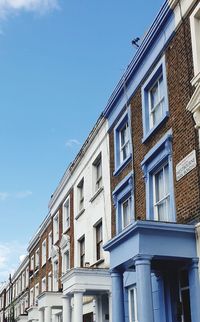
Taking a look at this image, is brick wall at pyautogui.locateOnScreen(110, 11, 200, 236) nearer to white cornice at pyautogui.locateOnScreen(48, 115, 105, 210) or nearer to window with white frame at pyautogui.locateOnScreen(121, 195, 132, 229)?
window with white frame at pyautogui.locateOnScreen(121, 195, 132, 229)

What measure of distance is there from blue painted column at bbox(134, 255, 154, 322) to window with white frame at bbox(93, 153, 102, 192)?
1000 cm

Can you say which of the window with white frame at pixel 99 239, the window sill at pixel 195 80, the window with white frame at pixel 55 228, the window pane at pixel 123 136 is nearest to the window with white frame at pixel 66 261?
the window with white frame at pixel 55 228

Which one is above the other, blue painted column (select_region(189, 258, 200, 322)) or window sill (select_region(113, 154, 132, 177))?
window sill (select_region(113, 154, 132, 177))

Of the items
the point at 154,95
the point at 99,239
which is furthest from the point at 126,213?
the point at 154,95

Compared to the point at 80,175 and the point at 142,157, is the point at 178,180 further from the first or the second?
the point at 80,175

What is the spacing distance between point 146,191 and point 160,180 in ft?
1.98

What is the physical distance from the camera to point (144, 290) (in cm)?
1173

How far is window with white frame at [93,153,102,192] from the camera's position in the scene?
873 inches

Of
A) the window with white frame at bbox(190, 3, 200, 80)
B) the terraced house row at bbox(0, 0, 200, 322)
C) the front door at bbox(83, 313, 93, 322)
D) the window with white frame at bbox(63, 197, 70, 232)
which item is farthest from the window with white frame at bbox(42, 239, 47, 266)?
the window with white frame at bbox(190, 3, 200, 80)

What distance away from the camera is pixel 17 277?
5034 centimetres

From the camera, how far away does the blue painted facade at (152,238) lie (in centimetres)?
1210

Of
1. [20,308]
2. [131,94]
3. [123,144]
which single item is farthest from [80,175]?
[20,308]

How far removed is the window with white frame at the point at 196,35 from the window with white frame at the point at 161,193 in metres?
3.10

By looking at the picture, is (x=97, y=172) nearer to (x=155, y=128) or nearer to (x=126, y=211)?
(x=126, y=211)
